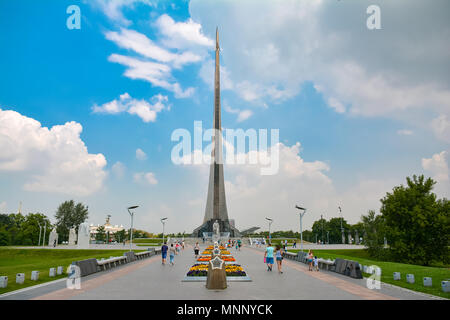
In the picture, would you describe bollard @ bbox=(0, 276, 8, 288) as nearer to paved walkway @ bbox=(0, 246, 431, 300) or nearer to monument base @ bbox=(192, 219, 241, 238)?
paved walkway @ bbox=(0, 246, 431, 300)

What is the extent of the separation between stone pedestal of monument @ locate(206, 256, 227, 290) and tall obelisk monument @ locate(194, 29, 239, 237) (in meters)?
51.3

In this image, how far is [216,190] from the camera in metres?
63.6

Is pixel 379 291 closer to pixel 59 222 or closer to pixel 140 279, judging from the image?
pixel 140 279

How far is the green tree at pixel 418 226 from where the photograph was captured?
27688mm

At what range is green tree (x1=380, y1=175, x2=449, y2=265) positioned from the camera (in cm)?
2769

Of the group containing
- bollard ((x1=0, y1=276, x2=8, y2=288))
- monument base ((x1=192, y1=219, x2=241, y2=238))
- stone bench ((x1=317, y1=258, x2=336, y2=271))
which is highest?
bollard ((x1=0, y1=276, x2=8, y2=288))

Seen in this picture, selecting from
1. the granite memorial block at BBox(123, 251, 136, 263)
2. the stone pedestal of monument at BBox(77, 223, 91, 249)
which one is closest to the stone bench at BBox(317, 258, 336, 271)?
the granite memorial block at BBox(123, 251, 136, 263)

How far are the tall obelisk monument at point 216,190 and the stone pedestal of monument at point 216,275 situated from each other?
51.3 m

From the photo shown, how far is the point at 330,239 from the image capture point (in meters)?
→ 76.8

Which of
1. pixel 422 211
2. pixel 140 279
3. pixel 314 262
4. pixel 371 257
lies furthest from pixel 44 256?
pixel 422 211

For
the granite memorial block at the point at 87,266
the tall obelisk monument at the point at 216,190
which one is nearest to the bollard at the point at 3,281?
the granite memorial block at the point at 87,266

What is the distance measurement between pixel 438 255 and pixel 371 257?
626cm

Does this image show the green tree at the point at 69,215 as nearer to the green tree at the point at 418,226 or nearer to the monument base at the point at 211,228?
the monument base at the point at 211,228
